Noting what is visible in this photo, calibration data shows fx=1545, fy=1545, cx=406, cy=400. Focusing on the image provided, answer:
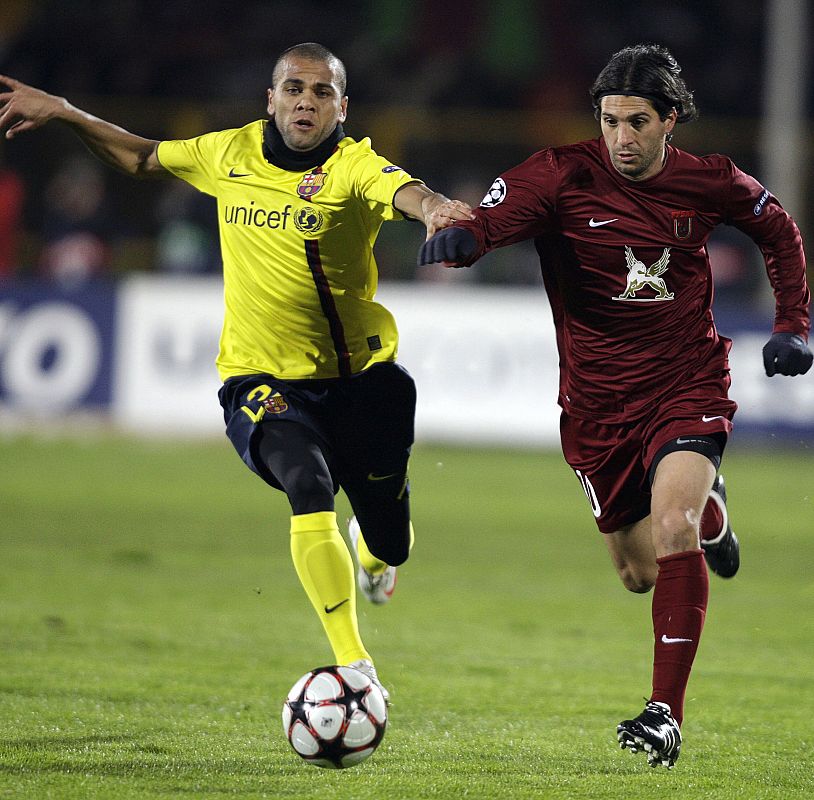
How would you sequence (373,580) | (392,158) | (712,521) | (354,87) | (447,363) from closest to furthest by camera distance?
(712,521) → (373,580) → (447,363) → (392,158) → (354,87)

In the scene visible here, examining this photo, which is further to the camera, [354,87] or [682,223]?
[354,87]

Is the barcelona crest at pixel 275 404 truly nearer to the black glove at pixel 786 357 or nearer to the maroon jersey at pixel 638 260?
the maroon jersey at pixel 638 260

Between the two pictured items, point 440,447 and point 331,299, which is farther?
point 440,447

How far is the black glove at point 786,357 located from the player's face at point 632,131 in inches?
31.5

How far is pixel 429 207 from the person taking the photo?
514 centimetres

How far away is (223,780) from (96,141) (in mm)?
2699

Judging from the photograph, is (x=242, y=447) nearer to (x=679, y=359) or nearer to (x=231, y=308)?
(x=231, y=308)

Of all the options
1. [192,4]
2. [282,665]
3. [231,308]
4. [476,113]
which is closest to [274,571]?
[282,665]

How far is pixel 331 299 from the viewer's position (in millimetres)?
5863

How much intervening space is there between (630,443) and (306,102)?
68.2 inches

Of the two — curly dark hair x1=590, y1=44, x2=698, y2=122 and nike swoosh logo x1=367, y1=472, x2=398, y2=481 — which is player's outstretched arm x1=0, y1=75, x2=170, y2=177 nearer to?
nike swoosh logo x1=367, y1=472, x2=398, y2=481

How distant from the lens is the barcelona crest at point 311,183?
5738mm

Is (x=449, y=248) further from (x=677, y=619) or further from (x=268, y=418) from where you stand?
A: (x=677, y=619)

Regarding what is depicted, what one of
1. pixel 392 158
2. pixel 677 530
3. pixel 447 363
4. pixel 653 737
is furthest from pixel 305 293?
pixel 392 158
